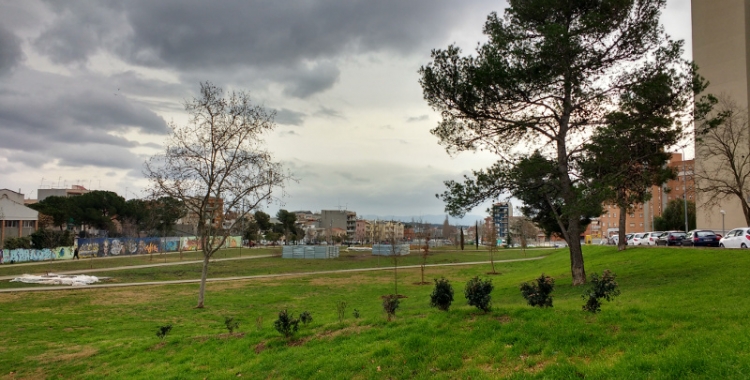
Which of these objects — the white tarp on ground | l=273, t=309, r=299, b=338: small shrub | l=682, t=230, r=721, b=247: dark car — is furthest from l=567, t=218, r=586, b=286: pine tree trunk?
the white tarp on ground

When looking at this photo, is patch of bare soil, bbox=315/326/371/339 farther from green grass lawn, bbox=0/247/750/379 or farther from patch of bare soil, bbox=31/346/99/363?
patch of bare soil, bbox=31/346/99/363

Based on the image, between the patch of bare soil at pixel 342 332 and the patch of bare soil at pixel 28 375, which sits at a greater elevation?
the patch of bare soil at pixel 342 332

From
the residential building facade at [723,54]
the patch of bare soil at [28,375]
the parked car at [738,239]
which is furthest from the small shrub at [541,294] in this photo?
the residential building facade at [723,54]

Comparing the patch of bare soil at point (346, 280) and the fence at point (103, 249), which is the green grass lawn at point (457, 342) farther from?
the fence at point (103, 249)

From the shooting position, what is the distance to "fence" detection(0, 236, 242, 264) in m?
47.4

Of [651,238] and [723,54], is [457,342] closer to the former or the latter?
[651,238]

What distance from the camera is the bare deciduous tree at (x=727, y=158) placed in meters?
27.9

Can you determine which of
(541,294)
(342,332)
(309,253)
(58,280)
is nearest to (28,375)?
(342,332)

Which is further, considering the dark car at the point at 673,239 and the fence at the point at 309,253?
the fence at the point at 309,253

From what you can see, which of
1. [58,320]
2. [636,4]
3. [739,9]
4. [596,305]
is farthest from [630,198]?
[739,9]

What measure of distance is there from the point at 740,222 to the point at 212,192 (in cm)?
5843

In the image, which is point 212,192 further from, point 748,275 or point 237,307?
point 748,275

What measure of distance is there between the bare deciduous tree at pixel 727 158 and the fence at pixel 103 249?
56823 millimetres

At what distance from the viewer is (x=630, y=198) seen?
15578 millimetres
